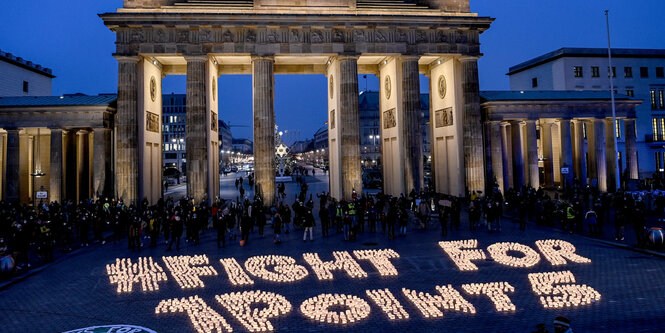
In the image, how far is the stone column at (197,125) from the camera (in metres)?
30.0

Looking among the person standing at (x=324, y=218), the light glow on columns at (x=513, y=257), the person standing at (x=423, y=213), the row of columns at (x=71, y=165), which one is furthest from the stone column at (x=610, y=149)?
the row of columns at (x=71, y=165)

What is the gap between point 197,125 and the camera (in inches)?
1192

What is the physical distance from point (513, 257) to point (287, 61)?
2649cm

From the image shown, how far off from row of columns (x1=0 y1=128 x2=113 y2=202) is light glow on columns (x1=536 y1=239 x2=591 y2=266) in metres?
31.6

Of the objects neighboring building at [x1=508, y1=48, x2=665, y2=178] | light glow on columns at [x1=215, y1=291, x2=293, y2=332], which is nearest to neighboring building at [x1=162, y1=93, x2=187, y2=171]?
neighboring building at [x1=508, y1=48, x2=665, y2=178]

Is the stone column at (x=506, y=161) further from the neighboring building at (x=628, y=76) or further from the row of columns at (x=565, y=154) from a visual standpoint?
the neighboring building at (x=628, y=76)

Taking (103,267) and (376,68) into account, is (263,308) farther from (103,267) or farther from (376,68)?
(376,68)

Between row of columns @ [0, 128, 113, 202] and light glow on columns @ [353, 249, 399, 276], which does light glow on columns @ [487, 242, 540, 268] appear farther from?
row of columns @ [0, 128, 113, 202]

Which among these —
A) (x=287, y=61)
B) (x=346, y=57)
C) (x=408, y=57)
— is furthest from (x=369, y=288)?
(x=287, y=61)

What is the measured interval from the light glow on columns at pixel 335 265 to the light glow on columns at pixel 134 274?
5.19 meters

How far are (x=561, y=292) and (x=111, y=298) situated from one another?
42.5ft

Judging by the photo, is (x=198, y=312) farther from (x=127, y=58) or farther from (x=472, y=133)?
(x=472, y=133)

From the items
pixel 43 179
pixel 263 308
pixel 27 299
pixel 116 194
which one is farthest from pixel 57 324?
pixel 43 179

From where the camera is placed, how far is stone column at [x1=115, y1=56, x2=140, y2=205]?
29.6m
